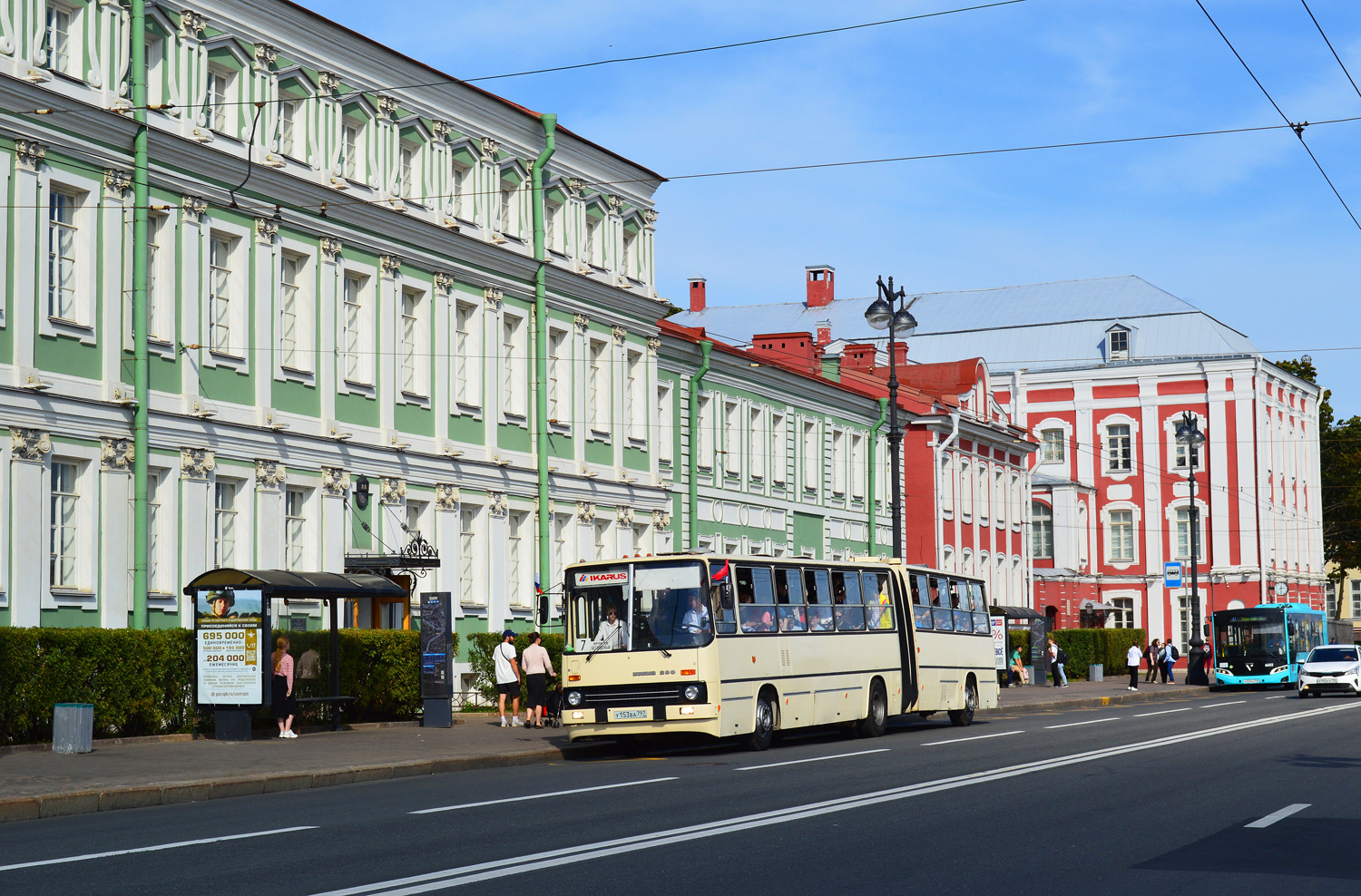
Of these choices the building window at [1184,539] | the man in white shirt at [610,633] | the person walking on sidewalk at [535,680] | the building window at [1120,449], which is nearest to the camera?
the man in white shirt at [610,633]

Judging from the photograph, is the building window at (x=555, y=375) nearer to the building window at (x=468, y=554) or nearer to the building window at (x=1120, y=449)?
the building window at (x=468, y=554)

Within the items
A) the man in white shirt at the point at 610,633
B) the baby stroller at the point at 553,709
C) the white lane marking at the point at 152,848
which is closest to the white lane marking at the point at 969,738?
the man in white shirt at the point at 610,633

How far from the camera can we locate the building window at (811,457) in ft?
169

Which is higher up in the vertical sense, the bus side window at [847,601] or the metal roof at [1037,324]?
the metal roof at [1037,324]

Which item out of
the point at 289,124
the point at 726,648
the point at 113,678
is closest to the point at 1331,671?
the point at 726,648

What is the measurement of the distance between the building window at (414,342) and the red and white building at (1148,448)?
48.6 meters

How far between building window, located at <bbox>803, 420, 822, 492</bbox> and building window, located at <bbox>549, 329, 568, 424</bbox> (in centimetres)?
1515

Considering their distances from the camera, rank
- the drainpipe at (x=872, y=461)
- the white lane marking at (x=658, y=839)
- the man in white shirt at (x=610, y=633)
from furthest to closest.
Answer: the drainpipe at (x=872, y=461), the man in white shirt at (x=610, y=633), the white lane marking at (x=658, y=839)

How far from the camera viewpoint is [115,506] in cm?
2577

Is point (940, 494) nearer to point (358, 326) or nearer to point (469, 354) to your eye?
point (469, 354)

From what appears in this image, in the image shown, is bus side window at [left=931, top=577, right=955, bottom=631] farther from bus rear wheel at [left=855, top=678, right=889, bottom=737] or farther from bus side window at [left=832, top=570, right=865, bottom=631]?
bus side window at [left=832, top=570, right=865, bottom=631]

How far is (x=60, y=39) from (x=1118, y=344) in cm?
6910

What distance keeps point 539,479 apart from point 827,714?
11811 millimetres

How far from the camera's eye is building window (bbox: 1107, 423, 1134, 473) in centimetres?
8581
